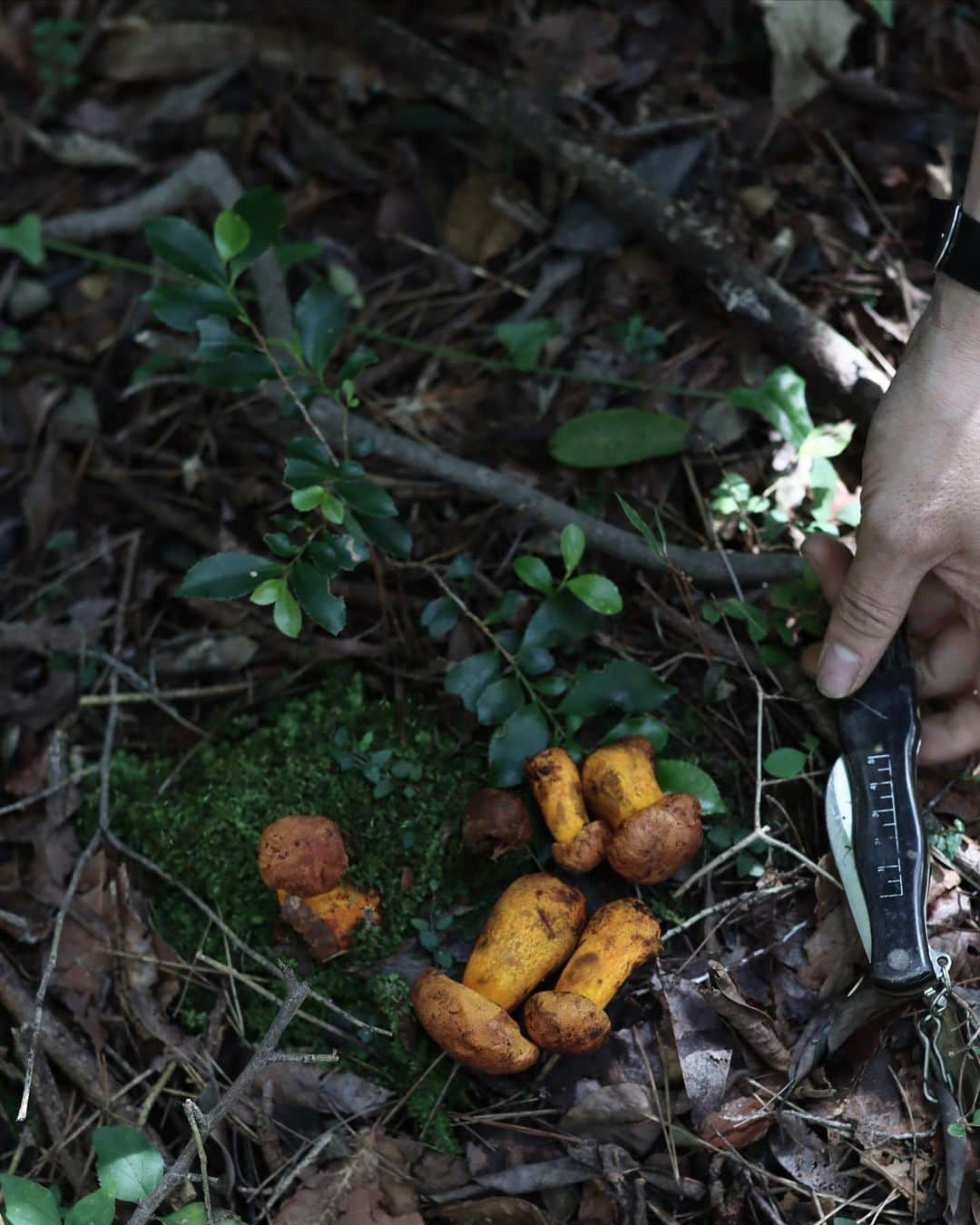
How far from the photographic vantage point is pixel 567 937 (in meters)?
2.47

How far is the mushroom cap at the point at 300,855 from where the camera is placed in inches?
98.3

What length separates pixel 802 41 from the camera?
3.75m

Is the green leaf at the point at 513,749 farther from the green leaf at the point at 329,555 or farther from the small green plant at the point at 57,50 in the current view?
the small green plant at the point at 57,50

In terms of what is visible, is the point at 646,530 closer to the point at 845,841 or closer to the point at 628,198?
the point at 845,841

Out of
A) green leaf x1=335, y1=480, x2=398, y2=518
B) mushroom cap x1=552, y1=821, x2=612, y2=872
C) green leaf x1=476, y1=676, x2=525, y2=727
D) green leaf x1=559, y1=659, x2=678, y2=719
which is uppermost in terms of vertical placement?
green leaf x1=335, y1=480, x2=398, y2=518

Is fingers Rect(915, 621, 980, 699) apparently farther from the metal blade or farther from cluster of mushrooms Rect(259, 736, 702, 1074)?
cluster of mushrooms Rect(259, 736, 702, 1074)

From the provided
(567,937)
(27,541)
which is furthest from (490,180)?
(567,937)

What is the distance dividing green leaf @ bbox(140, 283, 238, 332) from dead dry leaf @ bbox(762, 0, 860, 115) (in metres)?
2.15

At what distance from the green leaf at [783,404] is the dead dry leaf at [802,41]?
3.94 ft

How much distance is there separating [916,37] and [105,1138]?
4.18 metres

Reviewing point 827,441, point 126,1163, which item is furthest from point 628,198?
point 126,1163

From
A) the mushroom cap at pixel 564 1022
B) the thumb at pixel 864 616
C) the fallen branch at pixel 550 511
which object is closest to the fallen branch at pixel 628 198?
the fallen branch at pixel 550 511

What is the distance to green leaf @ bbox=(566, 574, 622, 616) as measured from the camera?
2.77 metres

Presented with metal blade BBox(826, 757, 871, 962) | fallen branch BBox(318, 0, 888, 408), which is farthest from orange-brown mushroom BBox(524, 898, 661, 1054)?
fallen branch BBox(318, 0, 888, 408)
